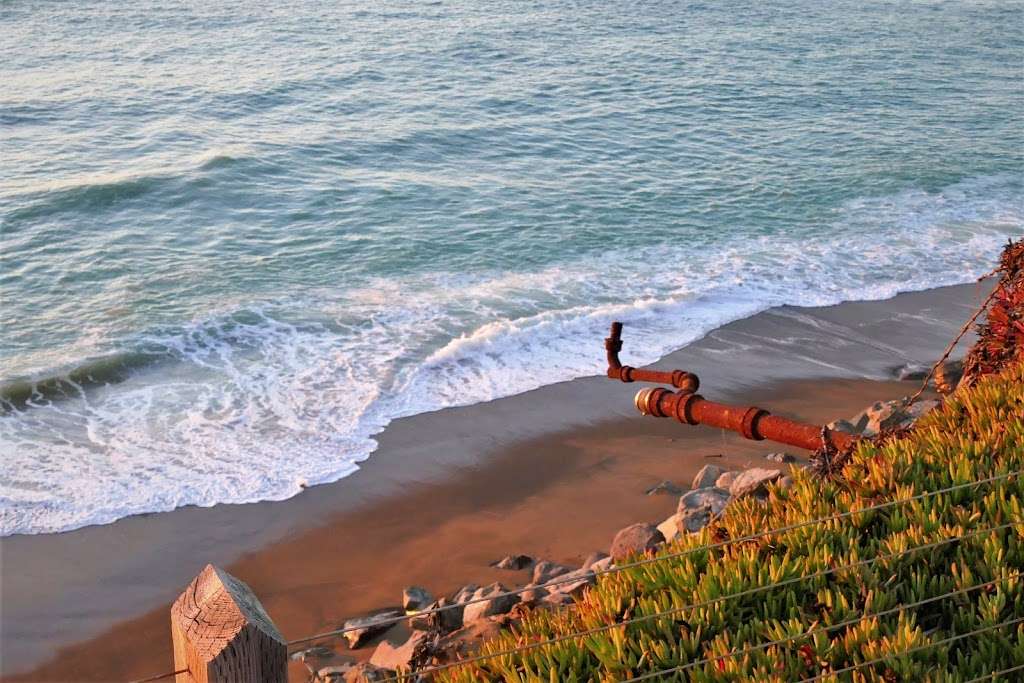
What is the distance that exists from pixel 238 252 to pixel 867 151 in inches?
579

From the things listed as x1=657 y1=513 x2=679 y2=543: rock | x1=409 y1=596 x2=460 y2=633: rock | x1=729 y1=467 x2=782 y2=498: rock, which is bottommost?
x1=409 y1=596 x2=460 y2=633: rock

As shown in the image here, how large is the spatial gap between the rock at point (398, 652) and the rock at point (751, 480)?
2.73m

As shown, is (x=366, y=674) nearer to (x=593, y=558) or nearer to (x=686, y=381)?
(x=593, y=558)

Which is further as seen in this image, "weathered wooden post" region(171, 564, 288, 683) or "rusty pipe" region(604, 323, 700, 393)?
"rusty pipe" region(604, 323, 700, 393)

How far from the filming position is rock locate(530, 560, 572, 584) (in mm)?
8102

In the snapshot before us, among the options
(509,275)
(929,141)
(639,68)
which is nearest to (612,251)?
(509,275)

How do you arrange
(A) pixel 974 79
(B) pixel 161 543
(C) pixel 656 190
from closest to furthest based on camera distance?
(B) pixel 161 543, (C) pixel 656 190, (A) pixel 974 79

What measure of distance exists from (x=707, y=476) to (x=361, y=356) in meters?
5.19

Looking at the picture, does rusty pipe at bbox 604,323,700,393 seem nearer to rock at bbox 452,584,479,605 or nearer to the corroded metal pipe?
the corroded metal pipe

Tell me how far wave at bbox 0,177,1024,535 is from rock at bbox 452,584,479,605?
100 inches

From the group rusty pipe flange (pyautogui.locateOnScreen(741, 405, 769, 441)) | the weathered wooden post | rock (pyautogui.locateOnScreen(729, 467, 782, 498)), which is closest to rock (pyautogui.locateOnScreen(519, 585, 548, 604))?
rock (pyautogui.locateOnScreen(729, 467, 782, 498))

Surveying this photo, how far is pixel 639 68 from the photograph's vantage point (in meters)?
31.4

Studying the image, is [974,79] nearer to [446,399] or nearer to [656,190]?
[656,190]

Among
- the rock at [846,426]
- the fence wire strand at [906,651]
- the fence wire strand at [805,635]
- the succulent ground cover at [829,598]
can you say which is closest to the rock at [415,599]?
the succulent ground cover at [829,598]
